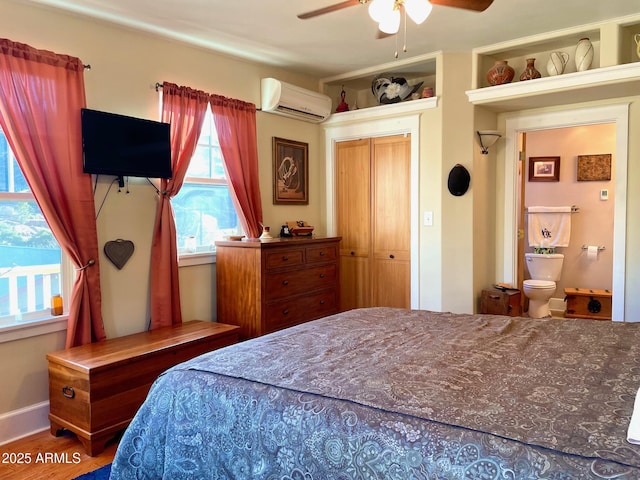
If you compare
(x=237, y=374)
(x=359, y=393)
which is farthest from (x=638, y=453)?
(x=237, y=374)

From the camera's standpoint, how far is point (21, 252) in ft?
9.20

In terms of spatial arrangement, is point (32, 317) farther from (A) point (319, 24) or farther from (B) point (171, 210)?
(A) point (319, 24)

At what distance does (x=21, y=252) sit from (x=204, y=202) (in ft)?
4.41

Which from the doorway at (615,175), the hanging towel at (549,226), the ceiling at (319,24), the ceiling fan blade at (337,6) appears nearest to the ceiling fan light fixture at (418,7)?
the ceiling fan blade at (337,6)

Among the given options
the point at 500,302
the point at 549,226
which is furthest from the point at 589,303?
the point at 500,302

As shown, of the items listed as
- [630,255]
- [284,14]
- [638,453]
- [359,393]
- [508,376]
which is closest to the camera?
[638,453]

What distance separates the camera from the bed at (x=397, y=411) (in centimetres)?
112

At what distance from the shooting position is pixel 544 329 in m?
2.13

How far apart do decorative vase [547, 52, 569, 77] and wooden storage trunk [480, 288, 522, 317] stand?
175 centimetres

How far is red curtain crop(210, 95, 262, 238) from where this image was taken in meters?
3.78

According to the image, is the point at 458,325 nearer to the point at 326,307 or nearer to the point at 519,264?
the point at 326,307

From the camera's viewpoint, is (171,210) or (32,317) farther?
(171,210)

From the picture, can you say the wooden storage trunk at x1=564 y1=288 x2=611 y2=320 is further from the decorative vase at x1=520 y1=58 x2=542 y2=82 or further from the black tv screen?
the black tv screen

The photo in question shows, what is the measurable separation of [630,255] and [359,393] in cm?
323
